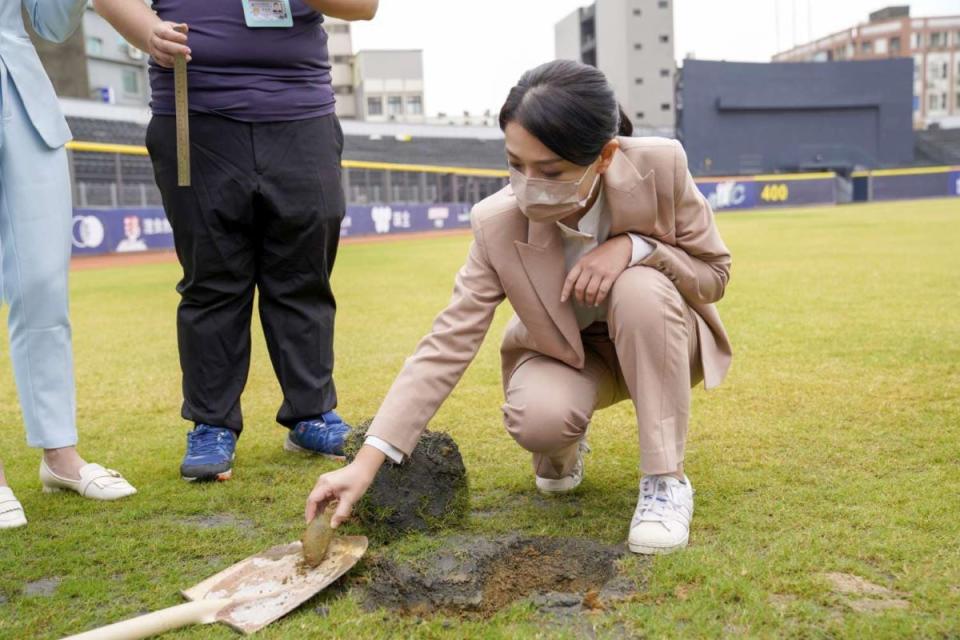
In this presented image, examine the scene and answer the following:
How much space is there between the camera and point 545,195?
210cm

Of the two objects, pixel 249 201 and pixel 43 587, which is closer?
pixel 43 587

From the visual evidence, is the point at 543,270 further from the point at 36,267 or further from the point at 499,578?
the point at 36,267

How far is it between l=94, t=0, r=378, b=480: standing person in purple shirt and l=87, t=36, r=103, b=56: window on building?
138ft

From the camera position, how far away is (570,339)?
93.3 inches

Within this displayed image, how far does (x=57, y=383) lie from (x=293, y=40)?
1.29 meters

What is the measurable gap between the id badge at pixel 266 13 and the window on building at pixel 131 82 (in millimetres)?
44769

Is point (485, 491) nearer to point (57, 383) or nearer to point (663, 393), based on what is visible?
point (663, 393)

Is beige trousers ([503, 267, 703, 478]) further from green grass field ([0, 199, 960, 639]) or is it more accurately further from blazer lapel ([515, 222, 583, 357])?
green grass field ([0, 199, 960, 639])

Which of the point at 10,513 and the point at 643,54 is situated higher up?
the point at 643,54

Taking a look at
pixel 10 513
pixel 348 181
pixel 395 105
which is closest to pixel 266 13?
pixel 10 513

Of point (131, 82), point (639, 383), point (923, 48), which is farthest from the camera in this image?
point (923, 48)

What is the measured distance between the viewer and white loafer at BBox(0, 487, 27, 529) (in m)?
2.51

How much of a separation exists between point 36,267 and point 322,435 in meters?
1.03

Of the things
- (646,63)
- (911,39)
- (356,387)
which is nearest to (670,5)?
(646,63)
